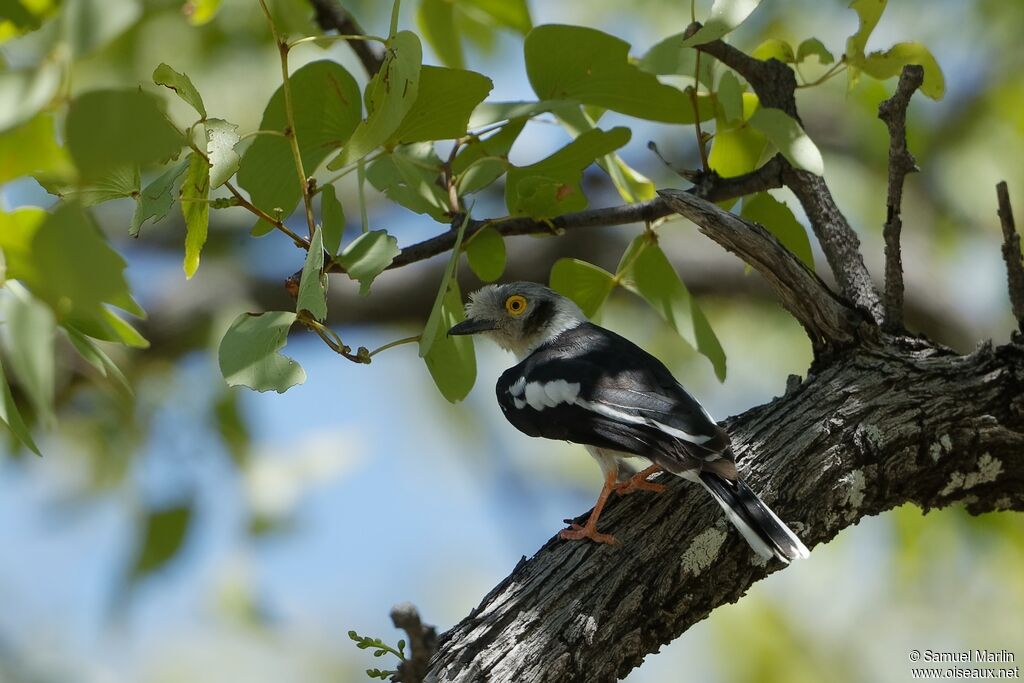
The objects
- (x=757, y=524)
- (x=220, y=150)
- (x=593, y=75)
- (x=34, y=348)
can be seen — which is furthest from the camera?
(x=593, y=75)

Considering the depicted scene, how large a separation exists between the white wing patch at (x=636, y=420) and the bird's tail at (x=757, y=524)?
144 millimetres

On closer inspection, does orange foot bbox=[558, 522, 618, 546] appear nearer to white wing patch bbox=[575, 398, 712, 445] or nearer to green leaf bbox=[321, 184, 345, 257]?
white wing patch bbox=[575, 398, 712, 445]

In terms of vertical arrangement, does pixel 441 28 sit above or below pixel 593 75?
above

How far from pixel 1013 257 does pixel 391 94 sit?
1.95 m

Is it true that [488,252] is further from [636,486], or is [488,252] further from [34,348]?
[34,348]

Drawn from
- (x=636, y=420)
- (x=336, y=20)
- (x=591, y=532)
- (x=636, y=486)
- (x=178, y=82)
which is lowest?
(x=591, y=532)

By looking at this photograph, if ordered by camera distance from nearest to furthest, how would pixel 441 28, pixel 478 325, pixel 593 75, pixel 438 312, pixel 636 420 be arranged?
pixel 438 312, pixel 593 75, pixel 636 420, pixel 441 28, pixel 478 325

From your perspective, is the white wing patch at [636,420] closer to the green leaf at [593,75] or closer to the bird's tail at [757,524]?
the bird's tail at [757,524]

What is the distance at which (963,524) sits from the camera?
5.46 metres

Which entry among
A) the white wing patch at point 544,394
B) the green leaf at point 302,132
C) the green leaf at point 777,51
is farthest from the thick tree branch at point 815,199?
the green leaf at point 302,132

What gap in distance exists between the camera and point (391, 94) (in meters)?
2.20

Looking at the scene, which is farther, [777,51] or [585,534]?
[777,51]

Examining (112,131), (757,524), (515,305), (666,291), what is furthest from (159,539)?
(112,131)

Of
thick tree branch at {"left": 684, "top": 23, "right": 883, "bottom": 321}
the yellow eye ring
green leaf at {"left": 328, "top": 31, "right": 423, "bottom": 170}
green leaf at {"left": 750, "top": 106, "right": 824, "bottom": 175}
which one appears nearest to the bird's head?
the yellow eye ring
